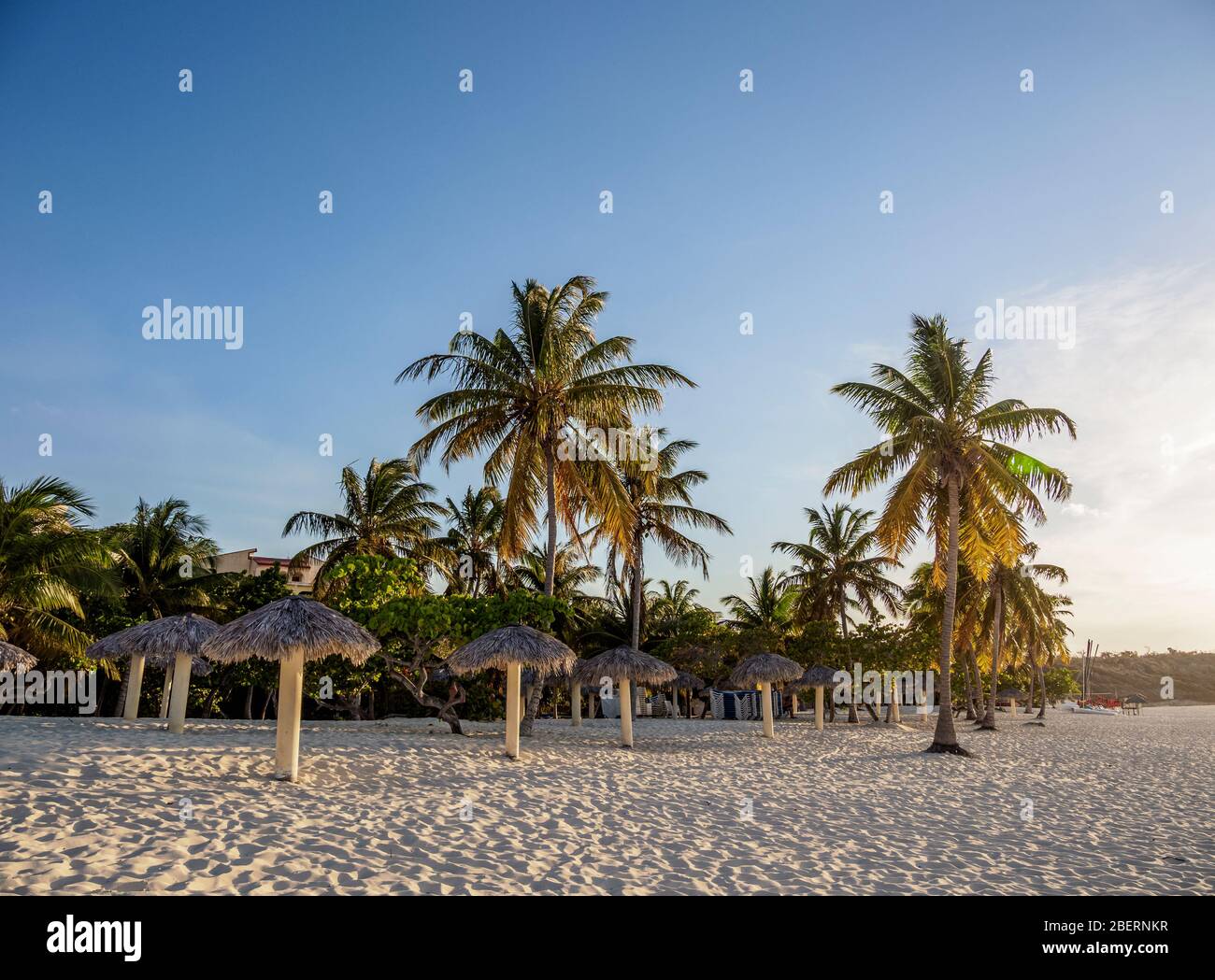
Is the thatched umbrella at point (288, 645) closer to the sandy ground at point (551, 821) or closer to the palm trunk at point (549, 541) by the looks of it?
the sandy ground at point (551, 821)

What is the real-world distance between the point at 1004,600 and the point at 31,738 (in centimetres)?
2647

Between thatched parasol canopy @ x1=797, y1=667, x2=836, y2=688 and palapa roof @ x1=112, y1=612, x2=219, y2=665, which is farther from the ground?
palapa roof @ x1=112, y1=612, x2=219, y2=665

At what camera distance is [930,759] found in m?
15.3

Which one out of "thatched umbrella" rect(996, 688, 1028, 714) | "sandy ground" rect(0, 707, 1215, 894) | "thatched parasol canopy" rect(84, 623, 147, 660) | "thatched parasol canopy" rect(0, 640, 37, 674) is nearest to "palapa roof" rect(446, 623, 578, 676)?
"sandy ground" rect(0, 707, 1215, 894)

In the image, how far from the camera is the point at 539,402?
17.2 meters

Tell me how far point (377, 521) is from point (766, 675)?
13.7m

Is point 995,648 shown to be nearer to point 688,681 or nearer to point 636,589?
point 688,681

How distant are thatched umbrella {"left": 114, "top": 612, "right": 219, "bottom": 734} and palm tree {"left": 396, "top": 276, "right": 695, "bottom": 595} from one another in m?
6.10

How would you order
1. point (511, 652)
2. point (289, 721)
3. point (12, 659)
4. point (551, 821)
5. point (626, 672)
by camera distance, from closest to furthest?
point (551, 821) < point (289, 721) < point (511, 652) < point (12, 659) < point (626, 672)

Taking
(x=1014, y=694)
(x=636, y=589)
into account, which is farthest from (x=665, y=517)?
(x=1014, y=694)

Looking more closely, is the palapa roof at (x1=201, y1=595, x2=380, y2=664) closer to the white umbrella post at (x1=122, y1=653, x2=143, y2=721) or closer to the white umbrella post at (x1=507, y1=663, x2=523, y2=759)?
the white umbrella post at (x1=507, y1=663, x2=523, y2=759)

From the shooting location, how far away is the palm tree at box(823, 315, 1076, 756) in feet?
54.7

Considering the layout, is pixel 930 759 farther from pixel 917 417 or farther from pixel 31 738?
pixel 31 738

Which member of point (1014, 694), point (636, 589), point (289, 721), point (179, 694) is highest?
point (636, 589)
